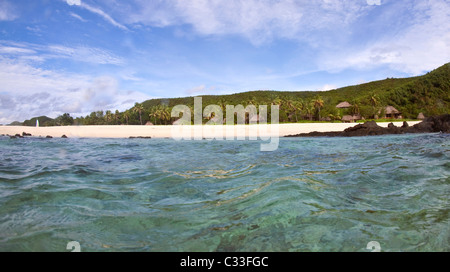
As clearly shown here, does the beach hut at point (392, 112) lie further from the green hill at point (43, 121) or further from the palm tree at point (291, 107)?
the green hill at point (43, 121)

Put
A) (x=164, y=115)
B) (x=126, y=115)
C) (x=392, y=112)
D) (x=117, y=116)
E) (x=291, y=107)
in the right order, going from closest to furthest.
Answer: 1. (x=392, y=112)
2. (x=291, y=107)
3. (x=164, y=115)
4. (x=126, y=115)
5. (x=117, y=116)

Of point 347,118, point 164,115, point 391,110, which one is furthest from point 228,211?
point 164,115

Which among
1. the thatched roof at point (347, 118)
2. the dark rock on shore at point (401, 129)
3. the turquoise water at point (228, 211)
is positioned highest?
the thatched roof at point (347, 118)

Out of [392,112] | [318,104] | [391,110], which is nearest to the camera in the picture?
[391,110]

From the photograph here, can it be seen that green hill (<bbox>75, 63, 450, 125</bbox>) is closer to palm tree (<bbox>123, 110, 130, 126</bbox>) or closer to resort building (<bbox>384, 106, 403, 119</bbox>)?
palm tree (<bbox>123, 110, 130, 126</bbox>)

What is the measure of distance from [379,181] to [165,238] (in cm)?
465

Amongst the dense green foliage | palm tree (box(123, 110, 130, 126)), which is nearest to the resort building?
the dense green foliage

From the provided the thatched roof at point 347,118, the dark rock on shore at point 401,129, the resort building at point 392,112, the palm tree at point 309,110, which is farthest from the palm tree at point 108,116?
the resort building at point 392,112

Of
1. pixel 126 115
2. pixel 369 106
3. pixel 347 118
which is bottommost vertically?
pixel 347 118

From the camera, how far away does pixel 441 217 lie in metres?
3.24

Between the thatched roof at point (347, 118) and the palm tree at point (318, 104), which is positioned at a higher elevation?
the palm tree at point (318, 104)

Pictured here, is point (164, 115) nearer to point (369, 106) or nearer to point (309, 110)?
point (309, 110)

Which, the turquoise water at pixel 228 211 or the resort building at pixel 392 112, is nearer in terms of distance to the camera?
the turquoise water at pixel 228 211
